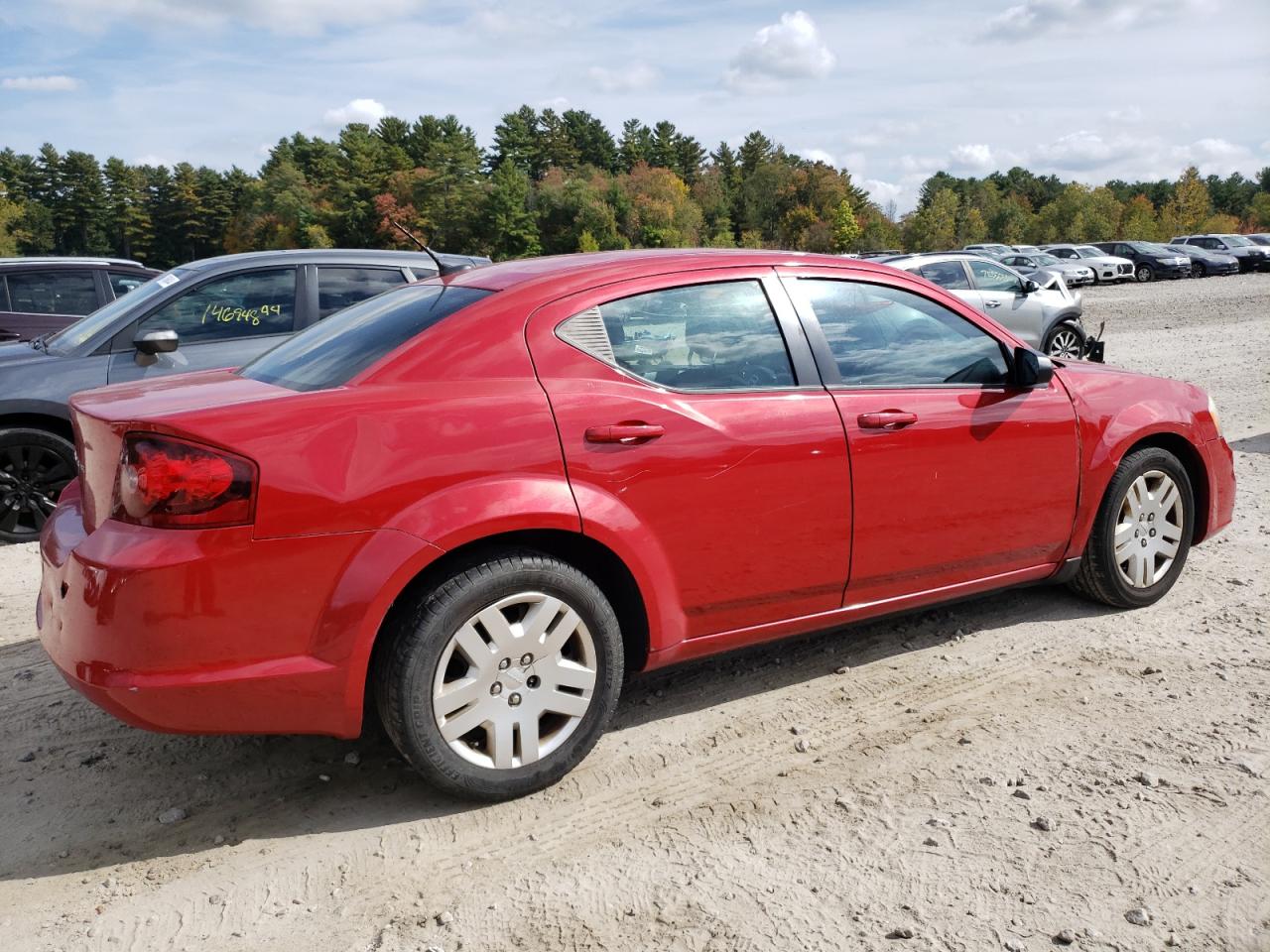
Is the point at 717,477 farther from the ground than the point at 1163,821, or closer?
farther from the ground

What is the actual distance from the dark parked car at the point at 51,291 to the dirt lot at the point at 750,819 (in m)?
5.39

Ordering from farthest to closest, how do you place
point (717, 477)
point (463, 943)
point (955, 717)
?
point (955, 717)
point (717, 477)
point (463, 943)

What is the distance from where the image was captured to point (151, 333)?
6.09 metres

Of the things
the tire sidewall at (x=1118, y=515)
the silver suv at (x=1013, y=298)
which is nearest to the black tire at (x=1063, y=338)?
the silver suv at (x=1013, y=298)

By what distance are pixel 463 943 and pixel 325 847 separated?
659 mm

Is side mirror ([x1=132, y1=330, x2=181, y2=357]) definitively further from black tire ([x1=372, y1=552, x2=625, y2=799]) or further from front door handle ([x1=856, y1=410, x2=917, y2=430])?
front door handle ([x1=856, y1=410, x2=917, y2=430])

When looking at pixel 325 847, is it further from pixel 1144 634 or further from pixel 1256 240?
pixel 1256 240

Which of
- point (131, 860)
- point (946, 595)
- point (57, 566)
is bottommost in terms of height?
point (131, 860)

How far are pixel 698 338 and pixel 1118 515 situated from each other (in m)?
2.19

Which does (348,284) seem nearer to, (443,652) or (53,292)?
(53,292)

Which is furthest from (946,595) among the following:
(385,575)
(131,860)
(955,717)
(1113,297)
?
(1113,297)

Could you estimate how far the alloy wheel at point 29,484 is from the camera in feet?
21.3

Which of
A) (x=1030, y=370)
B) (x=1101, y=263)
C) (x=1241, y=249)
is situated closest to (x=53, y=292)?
(x=1030, y=370)

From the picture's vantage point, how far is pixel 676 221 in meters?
117
